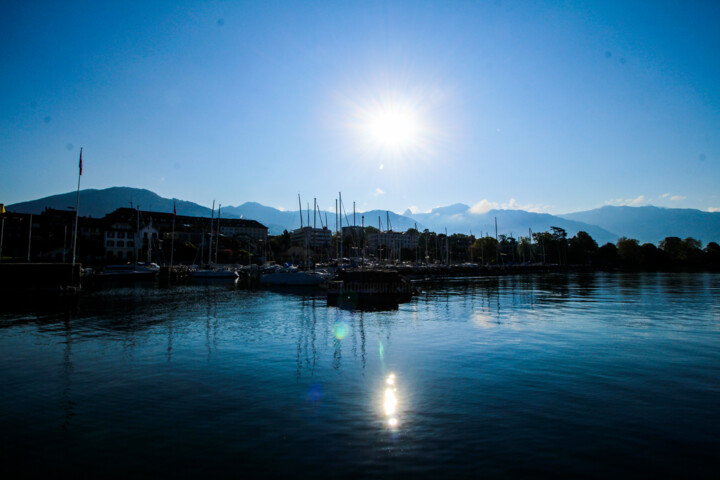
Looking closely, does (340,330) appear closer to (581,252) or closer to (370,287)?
(370,287)

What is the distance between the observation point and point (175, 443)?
10258 millimetres

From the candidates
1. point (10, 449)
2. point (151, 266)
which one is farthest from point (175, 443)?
point (151, 266)

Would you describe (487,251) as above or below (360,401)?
above

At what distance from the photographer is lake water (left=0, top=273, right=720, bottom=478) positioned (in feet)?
30.8

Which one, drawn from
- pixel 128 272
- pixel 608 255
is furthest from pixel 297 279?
pixel 608 255

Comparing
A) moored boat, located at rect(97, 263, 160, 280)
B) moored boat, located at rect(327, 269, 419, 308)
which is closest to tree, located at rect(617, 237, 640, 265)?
moored boat, located at rect(327, 269, 419, 308)

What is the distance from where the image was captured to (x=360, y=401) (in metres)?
13.5

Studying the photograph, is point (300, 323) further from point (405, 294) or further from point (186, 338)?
point (405, 294)

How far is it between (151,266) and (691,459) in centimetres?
10117

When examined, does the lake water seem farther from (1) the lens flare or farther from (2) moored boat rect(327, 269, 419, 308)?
(2) moored boat rect(327, 269, 419, 308)

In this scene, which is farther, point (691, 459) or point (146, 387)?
point (146, 387)

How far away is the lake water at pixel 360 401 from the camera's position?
30.8 ft

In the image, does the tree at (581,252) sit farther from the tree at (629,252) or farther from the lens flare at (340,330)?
the lens flare at (340,330)

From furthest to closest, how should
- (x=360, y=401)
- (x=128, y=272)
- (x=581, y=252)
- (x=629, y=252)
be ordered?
(x=581, y=252) → (x=629, y=252) → (x=128, y=272) → (x=360, y=401)
